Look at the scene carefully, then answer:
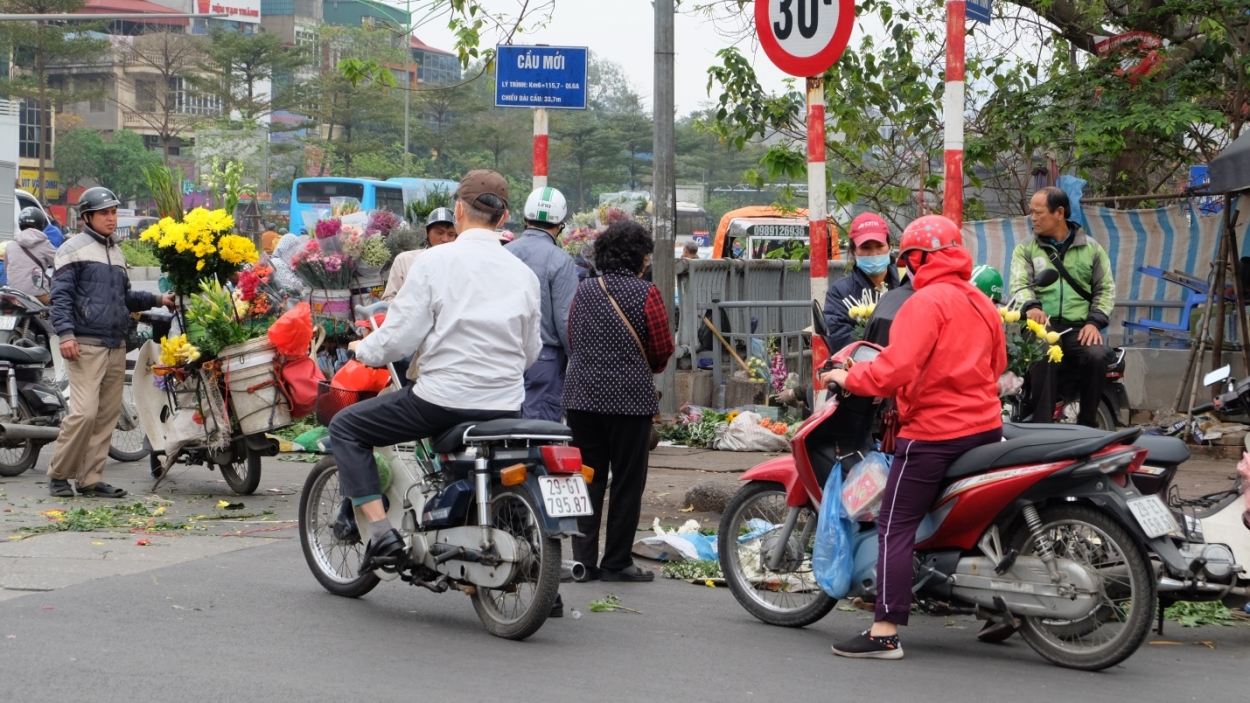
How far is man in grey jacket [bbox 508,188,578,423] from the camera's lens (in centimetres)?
737

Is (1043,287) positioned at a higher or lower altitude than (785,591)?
higher

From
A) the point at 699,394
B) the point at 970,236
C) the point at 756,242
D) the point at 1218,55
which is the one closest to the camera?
the point at 1218,55

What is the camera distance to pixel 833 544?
18.8 feet

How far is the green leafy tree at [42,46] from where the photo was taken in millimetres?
50031

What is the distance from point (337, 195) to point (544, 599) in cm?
2788

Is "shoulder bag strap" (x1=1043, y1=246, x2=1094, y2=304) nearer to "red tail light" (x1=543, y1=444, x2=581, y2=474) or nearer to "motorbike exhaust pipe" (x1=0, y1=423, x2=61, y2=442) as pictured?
"red tail light" (x1=543, y1=444, x2=581, y2=474)

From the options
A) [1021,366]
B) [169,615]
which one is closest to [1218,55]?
[1021,366]

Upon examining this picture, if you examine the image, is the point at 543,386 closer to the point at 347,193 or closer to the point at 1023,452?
the point at 1023,452

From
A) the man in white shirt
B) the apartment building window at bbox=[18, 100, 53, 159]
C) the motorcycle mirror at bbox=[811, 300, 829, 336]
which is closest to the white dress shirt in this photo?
the man in white shirt

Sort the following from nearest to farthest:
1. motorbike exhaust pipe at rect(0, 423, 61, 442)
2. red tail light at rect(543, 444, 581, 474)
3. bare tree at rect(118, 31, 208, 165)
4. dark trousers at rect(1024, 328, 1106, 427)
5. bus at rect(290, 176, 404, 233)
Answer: red tail light at rect(543, 444, 581, 474)
dark trousers at rect(1024, 328, 1106, 427)
motorbike exhaust pipe at rect(0, 423, 61, 442)
bus at rect(290, 176, 404, 233)
bare tree at rect(118, 31, 208, 165)

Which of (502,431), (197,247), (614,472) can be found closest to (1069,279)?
(614,472)

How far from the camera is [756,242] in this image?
2742 cm

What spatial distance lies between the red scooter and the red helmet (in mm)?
430

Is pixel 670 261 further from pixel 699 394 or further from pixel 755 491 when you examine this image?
pixel 755 491
